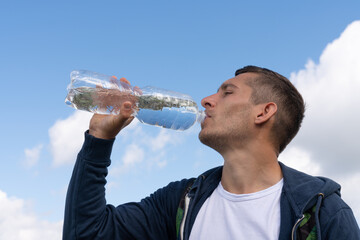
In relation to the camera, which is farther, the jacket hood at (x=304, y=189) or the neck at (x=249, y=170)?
the neck at (x=249, y=170)

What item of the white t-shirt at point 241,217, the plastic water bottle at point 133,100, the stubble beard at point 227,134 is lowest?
the white t-shirt at point 241,217

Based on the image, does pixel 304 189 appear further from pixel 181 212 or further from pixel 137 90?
pixel 137 90

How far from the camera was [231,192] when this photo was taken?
3744mm

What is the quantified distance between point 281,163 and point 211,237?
3.75 feet

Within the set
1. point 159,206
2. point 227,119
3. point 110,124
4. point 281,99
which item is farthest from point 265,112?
point 110,124

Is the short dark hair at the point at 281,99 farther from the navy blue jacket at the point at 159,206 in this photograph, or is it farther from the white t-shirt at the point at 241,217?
the white t-shirt at the point at 241,217

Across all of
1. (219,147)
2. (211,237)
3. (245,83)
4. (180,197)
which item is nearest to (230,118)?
(219,147)

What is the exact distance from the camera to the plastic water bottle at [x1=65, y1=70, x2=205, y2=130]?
15.1 feet

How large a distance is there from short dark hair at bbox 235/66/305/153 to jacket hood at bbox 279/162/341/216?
64 centimetres

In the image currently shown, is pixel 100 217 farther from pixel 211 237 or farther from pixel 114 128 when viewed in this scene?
pixel 211 237

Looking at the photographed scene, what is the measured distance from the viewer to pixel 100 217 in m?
3.67

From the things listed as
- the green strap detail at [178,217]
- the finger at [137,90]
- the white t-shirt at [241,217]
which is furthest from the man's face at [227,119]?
the finger at [137,90]

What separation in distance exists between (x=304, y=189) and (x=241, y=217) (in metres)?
0.63

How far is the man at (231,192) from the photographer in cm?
325
